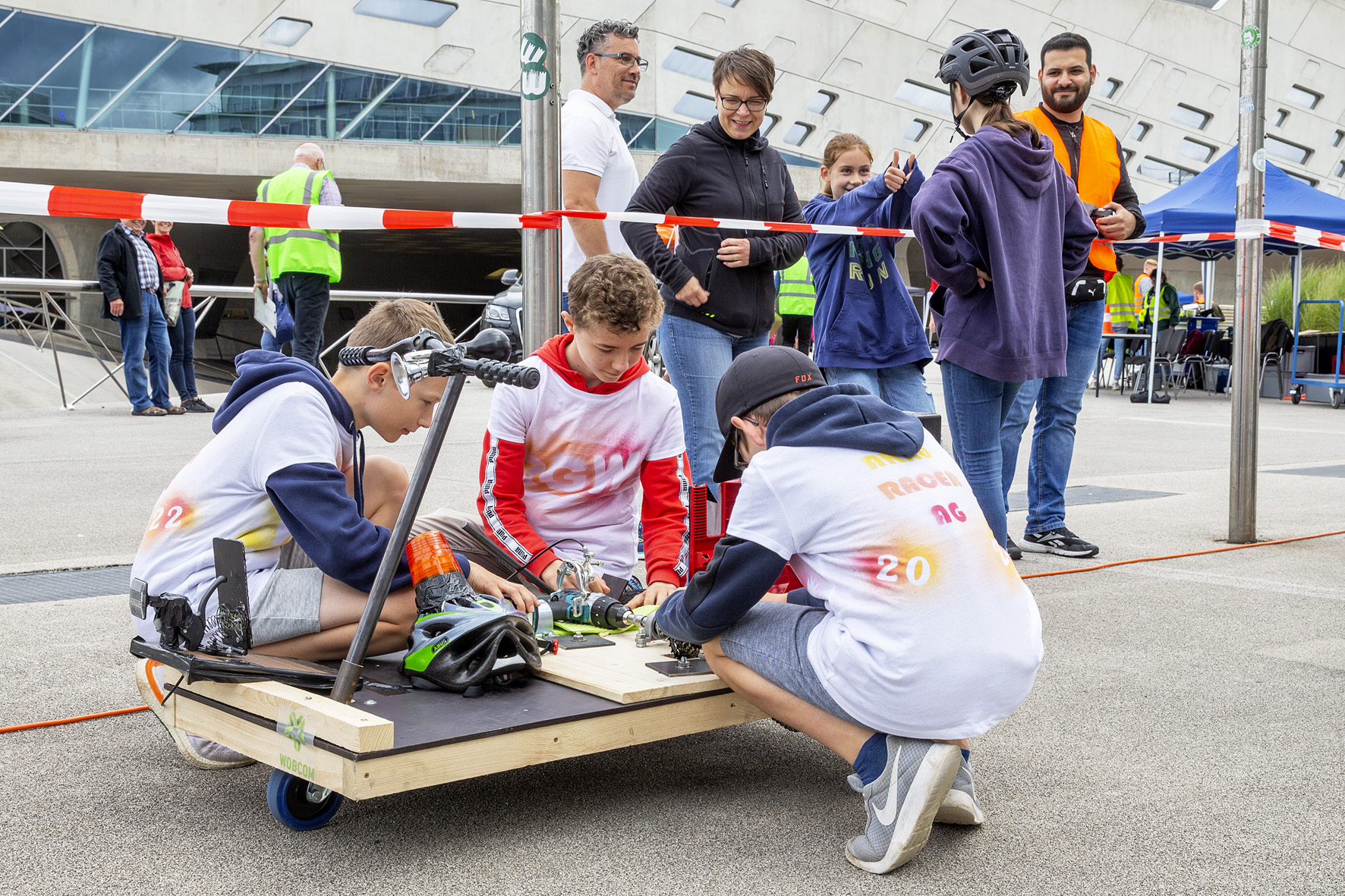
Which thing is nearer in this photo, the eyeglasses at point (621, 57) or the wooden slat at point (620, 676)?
the wooden slat at point (620, 676)

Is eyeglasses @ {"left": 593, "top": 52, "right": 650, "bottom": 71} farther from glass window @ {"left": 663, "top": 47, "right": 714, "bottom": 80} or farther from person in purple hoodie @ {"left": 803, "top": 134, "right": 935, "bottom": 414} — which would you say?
glass window @ {"left": 663, "top": 47, "right": 714, "bottom": 80}

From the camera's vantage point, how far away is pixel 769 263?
4.49m

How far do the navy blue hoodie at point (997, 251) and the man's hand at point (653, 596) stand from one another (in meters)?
1.53

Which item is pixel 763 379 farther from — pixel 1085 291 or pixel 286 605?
pixel 1085 291

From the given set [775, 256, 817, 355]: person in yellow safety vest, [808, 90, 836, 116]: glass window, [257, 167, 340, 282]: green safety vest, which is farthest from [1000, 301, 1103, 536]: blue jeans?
[808, 90, 836, 116]: glass window

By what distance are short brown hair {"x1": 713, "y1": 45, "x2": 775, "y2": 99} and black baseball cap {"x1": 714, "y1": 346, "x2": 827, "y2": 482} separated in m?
2.11

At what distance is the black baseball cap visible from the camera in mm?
2404

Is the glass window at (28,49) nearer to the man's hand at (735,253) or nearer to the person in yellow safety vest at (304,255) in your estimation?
the person in yellow safety vest at (304,255)

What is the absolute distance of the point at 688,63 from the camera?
92.8ft

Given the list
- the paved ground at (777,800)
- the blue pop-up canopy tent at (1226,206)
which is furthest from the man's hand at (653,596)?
the blue pop-up canopy tent at (1226,206)

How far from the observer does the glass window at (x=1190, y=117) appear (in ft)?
120

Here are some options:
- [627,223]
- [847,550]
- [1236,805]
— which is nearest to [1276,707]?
[1236,805]

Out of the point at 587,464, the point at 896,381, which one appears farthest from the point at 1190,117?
the point at 587,464

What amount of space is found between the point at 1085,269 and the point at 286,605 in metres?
3.61
